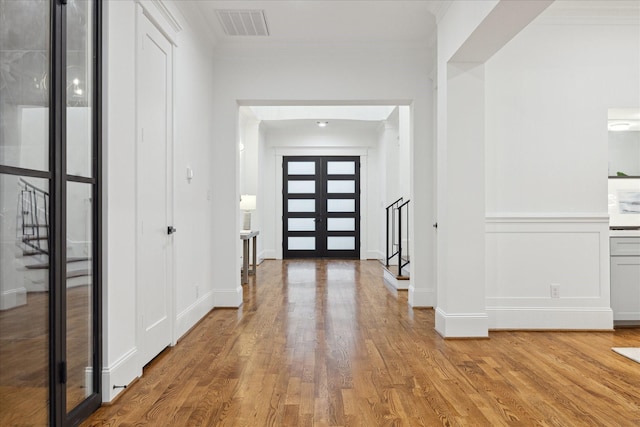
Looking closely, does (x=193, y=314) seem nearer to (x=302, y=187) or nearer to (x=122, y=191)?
(x=122, y=191)

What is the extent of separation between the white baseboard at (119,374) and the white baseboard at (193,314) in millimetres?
827

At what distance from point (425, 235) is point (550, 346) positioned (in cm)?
177

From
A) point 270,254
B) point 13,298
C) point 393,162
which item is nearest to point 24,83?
point 13,298

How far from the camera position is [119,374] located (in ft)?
8.45

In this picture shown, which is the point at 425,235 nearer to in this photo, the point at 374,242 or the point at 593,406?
the point at 593,406

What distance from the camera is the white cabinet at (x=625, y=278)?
411 centimetres

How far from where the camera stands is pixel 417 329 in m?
4.10

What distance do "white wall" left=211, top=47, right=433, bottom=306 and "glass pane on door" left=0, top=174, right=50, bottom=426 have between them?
3021mm

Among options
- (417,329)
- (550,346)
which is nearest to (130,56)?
(417,329)

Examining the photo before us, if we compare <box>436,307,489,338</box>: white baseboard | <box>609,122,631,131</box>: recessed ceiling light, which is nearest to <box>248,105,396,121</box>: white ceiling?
<box>609,122,631,131</box>: recessed ceiling light

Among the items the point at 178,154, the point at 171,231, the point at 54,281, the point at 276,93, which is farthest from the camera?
the point at 276,93

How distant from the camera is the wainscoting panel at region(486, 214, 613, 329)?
4.04 metres

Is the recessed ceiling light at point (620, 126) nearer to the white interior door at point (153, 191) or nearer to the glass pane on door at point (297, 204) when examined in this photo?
the white interior door at point (153, 191)

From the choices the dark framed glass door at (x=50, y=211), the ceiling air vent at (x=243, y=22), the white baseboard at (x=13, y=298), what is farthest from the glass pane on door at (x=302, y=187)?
the white baseboard at (x=13, y=298)
